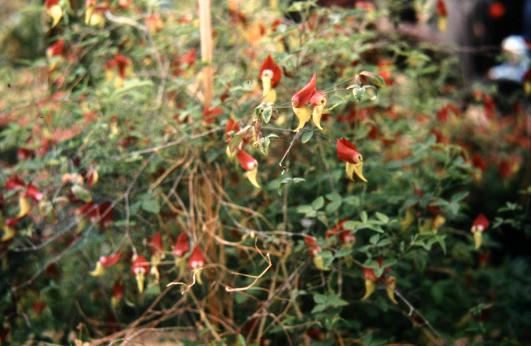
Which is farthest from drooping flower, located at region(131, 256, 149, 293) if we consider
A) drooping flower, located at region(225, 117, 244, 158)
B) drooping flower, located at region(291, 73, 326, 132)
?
drooping flower, located at region(291, 73, 326, 132)

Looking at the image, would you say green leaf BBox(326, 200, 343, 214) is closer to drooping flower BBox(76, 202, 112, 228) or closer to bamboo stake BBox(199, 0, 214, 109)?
bamboo stake BBox(199, 0, 214, 109)

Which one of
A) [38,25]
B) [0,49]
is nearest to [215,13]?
[38,25]

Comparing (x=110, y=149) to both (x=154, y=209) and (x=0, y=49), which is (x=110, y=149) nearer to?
(x=154, y=209)

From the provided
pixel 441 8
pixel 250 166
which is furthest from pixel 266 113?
pixel 441 8

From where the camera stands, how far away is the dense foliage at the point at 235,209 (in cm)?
166

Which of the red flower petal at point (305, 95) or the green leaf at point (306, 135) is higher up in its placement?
the red flower petal at point (305, 95)

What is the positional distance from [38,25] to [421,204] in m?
2.19

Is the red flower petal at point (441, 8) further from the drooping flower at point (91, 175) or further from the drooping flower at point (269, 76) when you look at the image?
the drooping flower at point (91, 175)

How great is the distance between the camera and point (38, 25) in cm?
309

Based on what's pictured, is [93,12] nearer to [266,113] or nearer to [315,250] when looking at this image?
[266,113]

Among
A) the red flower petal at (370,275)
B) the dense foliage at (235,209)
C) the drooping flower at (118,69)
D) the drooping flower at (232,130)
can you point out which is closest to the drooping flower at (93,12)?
the dense foliage at (235,209)

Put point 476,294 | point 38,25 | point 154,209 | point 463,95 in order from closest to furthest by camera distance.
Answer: point 154,209 < point 476,294 < point 463,95 < point 38,25

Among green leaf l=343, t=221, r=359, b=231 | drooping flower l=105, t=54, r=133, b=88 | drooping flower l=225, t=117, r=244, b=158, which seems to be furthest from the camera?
drooping flower l=105, t=54, r=133, b=88

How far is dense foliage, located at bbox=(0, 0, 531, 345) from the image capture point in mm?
1661
